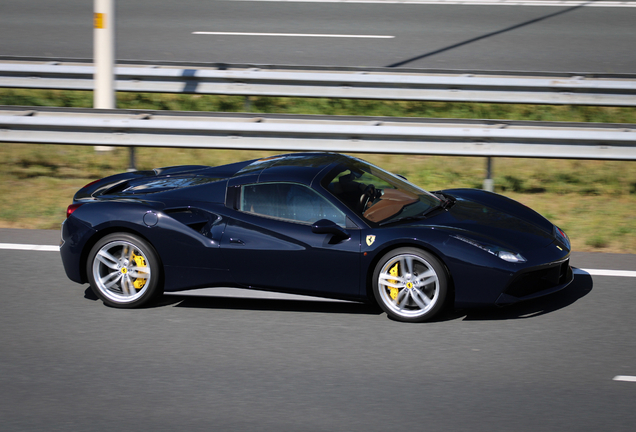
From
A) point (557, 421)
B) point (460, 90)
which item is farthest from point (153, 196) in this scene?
point (460, 90)

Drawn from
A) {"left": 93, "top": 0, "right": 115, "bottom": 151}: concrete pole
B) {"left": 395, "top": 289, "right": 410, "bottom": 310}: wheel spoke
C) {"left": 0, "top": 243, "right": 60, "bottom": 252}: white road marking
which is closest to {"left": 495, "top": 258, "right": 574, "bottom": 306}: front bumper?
{"left": 395, "top": 289, "right": 410, "bottom": 310}: wheel spoke

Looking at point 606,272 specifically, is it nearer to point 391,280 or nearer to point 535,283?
point 535,283

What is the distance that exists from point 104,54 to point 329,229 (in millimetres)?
5965

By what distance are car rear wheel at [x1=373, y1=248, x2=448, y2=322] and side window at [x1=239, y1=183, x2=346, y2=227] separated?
1.54 feet

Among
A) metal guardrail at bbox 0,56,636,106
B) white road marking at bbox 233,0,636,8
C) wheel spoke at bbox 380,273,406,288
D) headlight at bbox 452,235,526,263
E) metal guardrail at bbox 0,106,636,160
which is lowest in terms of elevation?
wheel spoke at bbox 380,273,406,288

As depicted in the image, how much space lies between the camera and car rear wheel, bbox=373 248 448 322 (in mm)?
5414

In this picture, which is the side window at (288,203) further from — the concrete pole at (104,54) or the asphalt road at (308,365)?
the concrete pole at (104,54)

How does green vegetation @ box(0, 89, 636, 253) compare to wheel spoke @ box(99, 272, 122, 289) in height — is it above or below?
above

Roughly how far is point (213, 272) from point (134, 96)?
734 cm

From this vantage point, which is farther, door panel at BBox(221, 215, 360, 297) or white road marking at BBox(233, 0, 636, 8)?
white road marking at BBox(233, 0, 636, 8)

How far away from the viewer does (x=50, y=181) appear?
9516 millimetres

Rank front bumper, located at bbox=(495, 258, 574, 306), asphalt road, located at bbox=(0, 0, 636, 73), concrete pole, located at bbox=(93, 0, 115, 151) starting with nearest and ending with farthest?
front bumper, located at bbox=(495, 258, 574, 306)
concrete pole, located at bbox=(93, 0, 115, 151)
asphalt road, located at bbox=(0, 0, 636, 73)

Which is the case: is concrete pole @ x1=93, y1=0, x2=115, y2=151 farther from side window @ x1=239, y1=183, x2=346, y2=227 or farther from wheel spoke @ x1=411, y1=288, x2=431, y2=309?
wheel spoke @ x1=411, y1=288, x2=431, y2=309

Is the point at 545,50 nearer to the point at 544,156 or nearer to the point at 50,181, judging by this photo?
the point at 544,156
